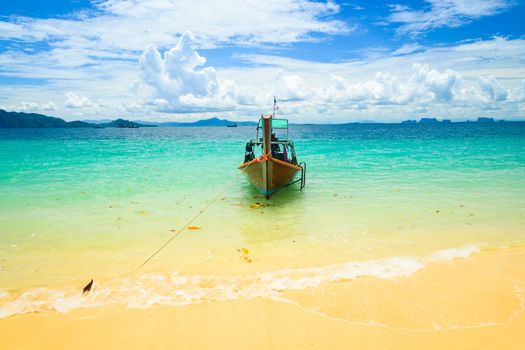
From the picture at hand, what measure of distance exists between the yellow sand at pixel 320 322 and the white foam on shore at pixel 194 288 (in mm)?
243

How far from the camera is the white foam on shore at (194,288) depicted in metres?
5.68

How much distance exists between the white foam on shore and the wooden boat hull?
6918 mm

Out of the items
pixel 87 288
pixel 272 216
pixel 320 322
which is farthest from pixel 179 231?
pixel 320 322

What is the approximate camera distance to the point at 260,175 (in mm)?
14094

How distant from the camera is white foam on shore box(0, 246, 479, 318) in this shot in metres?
5.68

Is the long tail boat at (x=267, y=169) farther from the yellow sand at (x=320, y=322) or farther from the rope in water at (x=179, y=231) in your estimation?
the yellow sand at (x=320, y=322)

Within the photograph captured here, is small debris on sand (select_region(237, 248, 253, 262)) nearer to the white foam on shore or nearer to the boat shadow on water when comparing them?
the boat shadow on water

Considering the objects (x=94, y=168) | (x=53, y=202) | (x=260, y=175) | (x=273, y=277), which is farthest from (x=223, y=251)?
(x=94, y=168)

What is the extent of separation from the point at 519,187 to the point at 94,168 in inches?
1012

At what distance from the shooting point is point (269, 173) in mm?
13688

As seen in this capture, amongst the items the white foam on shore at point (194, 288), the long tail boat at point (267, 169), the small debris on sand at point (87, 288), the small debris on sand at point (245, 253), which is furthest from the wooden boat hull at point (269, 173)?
the small debris on sand at point (87, 288)

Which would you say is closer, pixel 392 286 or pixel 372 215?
pixel 392 286

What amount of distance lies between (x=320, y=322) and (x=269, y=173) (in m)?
9.00

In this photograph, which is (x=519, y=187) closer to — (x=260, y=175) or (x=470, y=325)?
(x=260, y=175)
